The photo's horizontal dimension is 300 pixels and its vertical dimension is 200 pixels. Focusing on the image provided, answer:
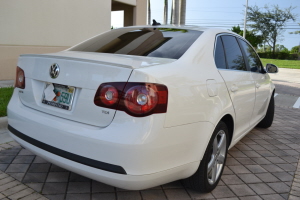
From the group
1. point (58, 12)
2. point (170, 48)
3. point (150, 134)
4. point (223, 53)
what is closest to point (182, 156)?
point (150, 134)

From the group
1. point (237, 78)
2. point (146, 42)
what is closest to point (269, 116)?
point (237, 78)

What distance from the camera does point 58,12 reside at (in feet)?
33.0

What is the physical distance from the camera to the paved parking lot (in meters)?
2.89

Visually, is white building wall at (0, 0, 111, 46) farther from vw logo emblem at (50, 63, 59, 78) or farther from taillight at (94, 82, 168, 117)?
taillight at (94, 82, 168, 117)

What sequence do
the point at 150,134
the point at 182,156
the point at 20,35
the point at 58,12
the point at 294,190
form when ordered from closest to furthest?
1. the point at 150,134
2. the point at 182,156
3. the point at 294,190
4. the point at 20,35
5. the point at 58,12

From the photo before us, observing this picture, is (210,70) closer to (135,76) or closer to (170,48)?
(170,48)

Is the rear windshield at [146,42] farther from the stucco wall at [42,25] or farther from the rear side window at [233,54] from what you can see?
the stucco wall at [42,25]

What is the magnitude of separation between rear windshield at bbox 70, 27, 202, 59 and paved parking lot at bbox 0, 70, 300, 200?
1304 millimetres

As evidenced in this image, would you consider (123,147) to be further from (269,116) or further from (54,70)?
(269,116)

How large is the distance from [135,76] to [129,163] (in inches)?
23.8

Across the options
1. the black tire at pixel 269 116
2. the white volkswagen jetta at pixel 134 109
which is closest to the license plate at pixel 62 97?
the white volkswagen jetta at pixel 134 109

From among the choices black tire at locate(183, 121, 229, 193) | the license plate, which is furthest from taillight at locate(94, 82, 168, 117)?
black tire at locate(183, 121, 229, 193)

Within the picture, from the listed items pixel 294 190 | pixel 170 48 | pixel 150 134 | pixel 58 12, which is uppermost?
pixel 58 12

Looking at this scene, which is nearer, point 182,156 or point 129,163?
point 129,163
